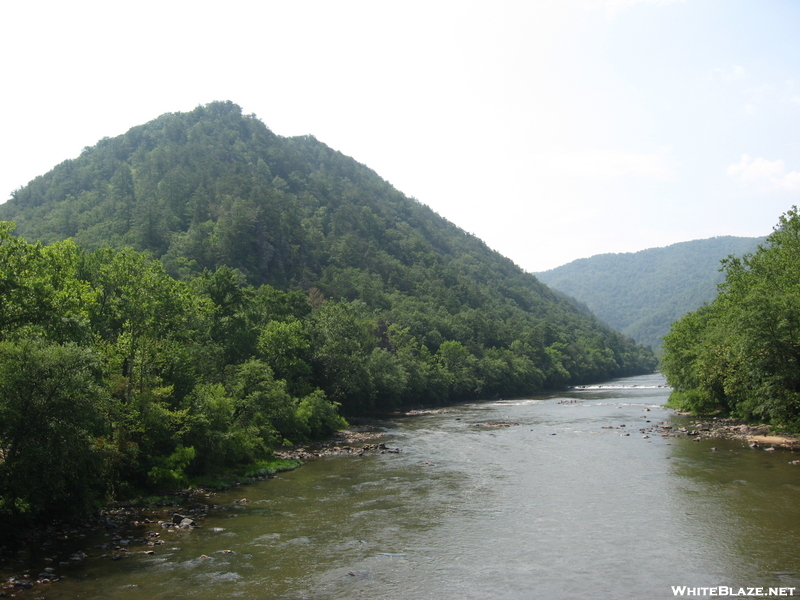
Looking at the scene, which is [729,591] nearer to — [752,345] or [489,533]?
[489,533]

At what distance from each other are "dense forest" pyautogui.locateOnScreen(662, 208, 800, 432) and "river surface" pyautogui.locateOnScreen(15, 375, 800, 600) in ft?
23.2

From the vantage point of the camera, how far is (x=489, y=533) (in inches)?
1081

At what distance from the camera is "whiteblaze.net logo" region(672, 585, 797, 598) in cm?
1953

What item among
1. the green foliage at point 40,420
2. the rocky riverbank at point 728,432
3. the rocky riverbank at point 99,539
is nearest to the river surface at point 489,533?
the rocky riverbank at point 99,539

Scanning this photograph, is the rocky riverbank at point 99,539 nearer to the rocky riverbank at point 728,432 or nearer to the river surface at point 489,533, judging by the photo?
the river surface at point 489,533

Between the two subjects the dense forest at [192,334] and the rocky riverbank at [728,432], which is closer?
the dense forest at [192,334]

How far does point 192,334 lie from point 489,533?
28426 millimetres

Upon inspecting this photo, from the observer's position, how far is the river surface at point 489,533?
21078mm

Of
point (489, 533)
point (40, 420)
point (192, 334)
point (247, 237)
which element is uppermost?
point (247, 237)

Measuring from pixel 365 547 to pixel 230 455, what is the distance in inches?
753

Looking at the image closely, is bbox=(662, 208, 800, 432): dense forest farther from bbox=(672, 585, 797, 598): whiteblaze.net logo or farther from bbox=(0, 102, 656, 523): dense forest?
bbox=(0, 102, 656, 523): dense forest

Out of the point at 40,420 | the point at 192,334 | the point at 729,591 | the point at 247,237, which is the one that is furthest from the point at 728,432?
the point at 247,237

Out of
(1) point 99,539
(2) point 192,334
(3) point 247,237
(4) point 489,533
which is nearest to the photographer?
(1) point 99,539

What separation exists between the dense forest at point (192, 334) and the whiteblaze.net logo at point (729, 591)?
24.2 meters
